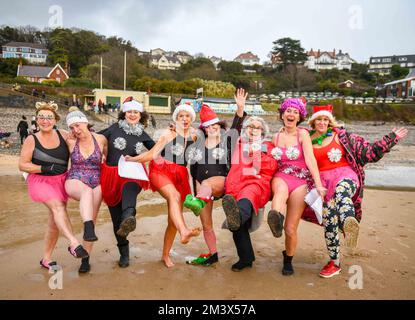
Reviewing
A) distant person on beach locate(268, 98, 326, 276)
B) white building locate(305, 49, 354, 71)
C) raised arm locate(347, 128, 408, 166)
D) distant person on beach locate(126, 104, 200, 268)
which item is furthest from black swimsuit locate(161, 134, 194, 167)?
white building locate(305, 49, 354, 71)

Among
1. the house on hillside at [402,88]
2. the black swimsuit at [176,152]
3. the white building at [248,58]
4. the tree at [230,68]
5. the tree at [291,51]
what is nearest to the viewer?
the black swimsuit at [176,152]

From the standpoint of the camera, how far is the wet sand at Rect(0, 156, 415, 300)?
12.5 feet

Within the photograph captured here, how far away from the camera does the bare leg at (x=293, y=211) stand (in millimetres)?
4152

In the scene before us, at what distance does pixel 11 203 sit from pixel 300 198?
6.16 m

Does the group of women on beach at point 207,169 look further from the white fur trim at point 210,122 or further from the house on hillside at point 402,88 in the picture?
the house on hillside at point 402,88

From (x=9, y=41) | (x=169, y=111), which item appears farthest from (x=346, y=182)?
(x=9, y=41)

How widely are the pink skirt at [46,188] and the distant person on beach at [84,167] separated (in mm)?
97

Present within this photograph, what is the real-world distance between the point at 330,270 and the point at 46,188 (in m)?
3.57

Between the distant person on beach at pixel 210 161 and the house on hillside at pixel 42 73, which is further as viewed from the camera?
the house on hillside at pixel 42 73

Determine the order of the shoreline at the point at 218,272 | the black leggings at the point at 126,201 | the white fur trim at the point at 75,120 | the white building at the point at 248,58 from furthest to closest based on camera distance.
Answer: the white building at the point at 248,58 → the white fur trim at the point at 75,120 → the black leggings at the point at 126,201 → the shoreline at the point at 218,272

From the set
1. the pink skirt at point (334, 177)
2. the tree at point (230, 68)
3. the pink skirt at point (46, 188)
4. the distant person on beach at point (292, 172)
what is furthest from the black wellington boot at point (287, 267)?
the tree at point (230, 68)

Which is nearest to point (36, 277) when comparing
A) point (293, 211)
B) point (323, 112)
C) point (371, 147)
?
point (293, 211)

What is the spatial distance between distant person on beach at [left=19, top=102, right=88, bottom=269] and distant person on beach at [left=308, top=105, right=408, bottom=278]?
3002 mm
